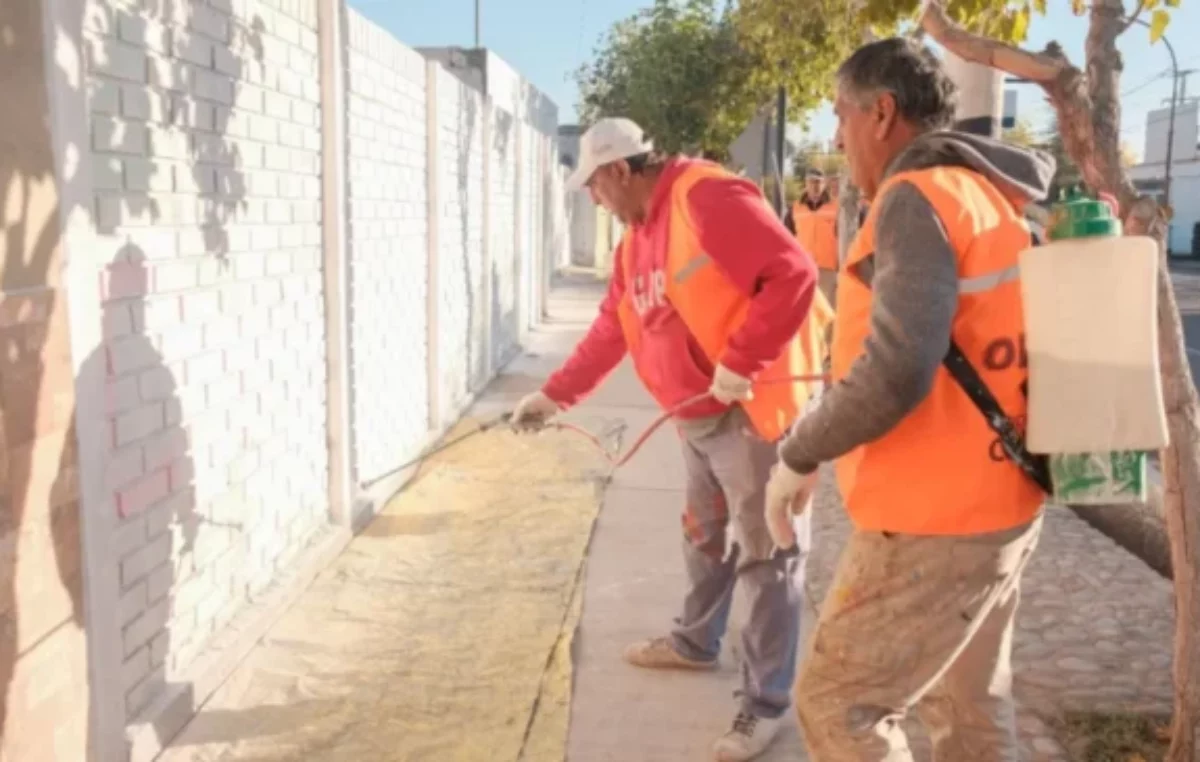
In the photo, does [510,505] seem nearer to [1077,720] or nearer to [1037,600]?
[1037,600]

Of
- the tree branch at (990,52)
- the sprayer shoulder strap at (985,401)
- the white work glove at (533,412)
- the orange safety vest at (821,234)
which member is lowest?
the white work glove at (533,412)

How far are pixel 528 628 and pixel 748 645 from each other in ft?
3.89

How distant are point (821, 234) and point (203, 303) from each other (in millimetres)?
7031

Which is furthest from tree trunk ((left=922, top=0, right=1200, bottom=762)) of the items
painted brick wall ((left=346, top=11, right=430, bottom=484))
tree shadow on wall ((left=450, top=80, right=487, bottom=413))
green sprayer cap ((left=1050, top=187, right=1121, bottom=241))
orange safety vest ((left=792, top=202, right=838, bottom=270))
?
orange safety vest ((left=792, top=202, right=838, bottom=270))

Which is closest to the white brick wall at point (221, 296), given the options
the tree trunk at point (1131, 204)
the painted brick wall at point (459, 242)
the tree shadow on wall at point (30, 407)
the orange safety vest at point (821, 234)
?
the tree shadow on wall at point (30, 407)

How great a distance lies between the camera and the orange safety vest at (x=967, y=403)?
2.02 meters

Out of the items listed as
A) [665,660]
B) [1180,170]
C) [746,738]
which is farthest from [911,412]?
[1180,170]

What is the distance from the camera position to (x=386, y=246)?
236 inches

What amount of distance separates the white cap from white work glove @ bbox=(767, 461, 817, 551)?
4.41ft

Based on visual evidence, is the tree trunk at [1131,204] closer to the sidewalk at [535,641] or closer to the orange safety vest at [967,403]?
the sidewalk at [535,641]

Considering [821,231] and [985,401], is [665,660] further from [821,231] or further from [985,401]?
[821,231]

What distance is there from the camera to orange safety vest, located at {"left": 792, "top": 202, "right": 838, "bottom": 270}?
32.0 ft

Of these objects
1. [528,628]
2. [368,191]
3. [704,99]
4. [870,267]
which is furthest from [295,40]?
[704,99]

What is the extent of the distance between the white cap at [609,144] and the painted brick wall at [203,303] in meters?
1.19
